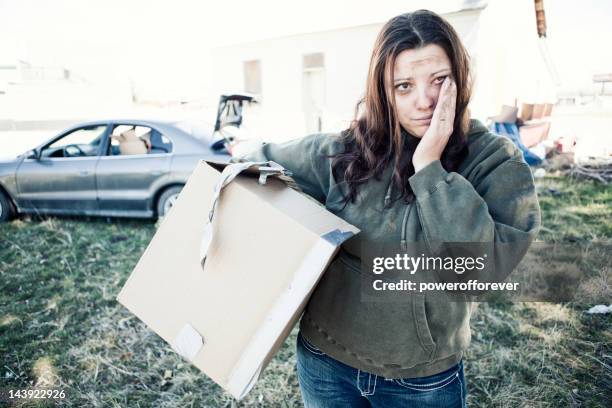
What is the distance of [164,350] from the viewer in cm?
254

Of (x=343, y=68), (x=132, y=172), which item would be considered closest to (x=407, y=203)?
(x=132, y=172)

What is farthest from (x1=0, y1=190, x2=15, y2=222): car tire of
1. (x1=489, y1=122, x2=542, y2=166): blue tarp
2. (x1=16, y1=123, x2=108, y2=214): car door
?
(x1=489, y1=122, x2=542, y2=166): blue tarp

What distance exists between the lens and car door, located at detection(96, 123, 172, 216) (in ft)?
14.7

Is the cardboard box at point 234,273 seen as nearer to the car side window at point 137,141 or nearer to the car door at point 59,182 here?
the car side window at point 137,141

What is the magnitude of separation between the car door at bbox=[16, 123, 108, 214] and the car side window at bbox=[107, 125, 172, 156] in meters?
0.16

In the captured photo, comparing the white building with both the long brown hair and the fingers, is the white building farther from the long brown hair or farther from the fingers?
the fingers

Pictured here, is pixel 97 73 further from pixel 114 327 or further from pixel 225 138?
pixel 114 327

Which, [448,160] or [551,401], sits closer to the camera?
[448,160]

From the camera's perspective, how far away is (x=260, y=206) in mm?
905

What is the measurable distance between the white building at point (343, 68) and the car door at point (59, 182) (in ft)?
14.0

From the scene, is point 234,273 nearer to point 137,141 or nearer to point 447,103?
point 447,103

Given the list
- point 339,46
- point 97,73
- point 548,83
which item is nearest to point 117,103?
point 97,73

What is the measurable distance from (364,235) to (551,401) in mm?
1819

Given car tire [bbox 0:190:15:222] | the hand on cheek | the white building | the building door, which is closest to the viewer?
the hand on cheek
